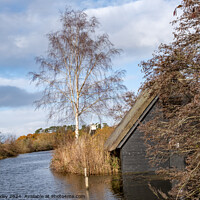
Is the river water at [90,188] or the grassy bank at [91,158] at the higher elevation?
the grassy bank at [91,158]

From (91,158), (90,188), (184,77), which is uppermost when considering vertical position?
(184,77)

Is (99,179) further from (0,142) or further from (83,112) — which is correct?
(0,142)

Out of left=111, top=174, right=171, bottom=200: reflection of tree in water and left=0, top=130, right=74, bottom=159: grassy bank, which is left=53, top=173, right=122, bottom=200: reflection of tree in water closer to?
left=111, top=174, right=171, bottom=200: reflection of tree in water

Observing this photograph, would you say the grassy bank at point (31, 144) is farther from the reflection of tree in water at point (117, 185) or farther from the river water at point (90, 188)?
A: the reflection of tree in water at point (117, 185)

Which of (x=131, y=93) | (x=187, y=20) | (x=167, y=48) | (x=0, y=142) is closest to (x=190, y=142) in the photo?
(x=167, y=48)

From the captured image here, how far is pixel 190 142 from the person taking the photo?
20.4 ft

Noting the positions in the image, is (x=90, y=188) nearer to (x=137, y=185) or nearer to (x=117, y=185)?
(x=117, y=185)

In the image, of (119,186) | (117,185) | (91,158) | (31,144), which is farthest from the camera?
(31,144)

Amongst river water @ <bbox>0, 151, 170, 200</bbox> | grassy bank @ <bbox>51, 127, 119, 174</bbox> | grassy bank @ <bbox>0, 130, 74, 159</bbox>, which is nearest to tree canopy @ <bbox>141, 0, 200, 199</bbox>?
river water @ <bbox>0, 151, 170, 200</bbox>

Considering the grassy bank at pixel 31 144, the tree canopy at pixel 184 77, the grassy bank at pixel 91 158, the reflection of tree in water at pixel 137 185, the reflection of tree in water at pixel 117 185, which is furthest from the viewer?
the grassy bank at pixel 31 144

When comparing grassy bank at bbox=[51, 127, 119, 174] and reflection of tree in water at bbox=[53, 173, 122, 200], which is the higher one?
grassy bank at bbox=[51, 127, 119, 174]

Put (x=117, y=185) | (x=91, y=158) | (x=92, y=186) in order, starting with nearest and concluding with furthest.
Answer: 1. (x=117, y=185)
2. (x=92, y=186)
3. (x=91, y=158)

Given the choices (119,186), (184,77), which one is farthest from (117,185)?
(184,77)

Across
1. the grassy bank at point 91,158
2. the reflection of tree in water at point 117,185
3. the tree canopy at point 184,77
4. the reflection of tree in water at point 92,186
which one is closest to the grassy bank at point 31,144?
the grassy bank at point 91,158
